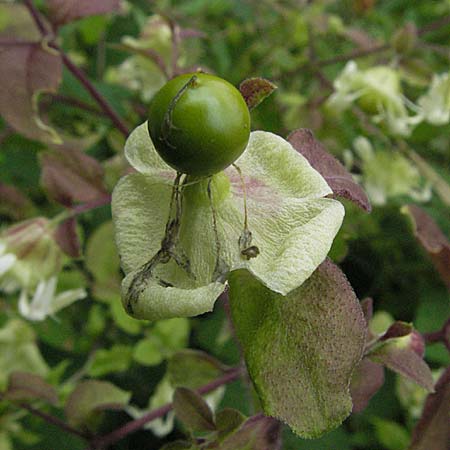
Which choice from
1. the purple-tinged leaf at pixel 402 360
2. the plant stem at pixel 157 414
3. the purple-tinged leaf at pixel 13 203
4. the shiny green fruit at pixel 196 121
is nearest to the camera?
the shiny green fruit at pixel 196 121

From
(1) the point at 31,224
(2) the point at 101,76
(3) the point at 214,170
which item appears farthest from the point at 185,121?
(2) the point at 101,76

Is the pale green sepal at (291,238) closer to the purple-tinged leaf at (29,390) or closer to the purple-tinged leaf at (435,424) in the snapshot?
the purple-tinged leaf at (435,424)

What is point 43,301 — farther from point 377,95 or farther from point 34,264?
point 377,95

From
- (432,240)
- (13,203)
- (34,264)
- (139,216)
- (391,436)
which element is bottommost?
(391,436)

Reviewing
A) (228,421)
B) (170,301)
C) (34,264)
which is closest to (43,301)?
(34,264)

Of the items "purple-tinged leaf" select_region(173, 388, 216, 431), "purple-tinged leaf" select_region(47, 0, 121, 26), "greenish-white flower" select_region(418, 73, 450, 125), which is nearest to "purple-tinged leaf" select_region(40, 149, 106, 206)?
"purple-tinged leaf" select_region(47, 0, 121, 26)

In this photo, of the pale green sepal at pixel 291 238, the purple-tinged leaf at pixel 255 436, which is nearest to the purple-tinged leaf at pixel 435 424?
the purple-tinged leaf at pixel 255 436

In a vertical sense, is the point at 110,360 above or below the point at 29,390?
below

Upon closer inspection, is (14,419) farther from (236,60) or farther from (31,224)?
(236,60)
